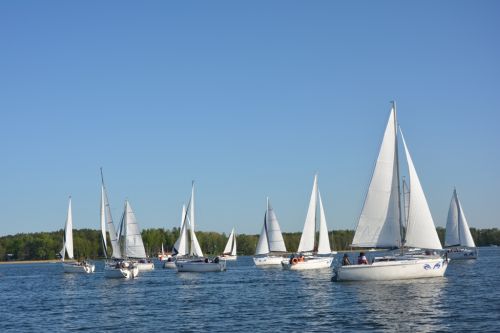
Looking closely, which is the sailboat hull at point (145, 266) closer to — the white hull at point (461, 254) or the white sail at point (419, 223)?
the white hull at point (461, 254)

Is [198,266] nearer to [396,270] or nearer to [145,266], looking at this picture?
[145,266]

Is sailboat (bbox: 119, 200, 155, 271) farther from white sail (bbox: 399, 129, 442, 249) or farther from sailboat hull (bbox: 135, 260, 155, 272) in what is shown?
white sail (bbox: 399, 129, 442, 249)

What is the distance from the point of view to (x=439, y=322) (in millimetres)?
33844

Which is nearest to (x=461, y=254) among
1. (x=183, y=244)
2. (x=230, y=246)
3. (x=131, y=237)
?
(x=183, y=244)

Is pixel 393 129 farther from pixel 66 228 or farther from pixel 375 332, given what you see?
pixel 66 228

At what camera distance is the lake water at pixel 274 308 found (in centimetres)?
3472

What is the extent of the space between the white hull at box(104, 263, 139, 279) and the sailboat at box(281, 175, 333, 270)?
756 inches

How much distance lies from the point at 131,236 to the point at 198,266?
9.02 metres

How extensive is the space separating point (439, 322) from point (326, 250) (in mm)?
62223

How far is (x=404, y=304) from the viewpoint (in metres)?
40.3

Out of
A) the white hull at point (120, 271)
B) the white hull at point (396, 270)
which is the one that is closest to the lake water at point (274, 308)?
the white hull at point (396, 270)

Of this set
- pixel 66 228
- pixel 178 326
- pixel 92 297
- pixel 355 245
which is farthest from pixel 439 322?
pixel 66 228

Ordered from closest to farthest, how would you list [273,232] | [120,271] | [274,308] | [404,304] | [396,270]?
[404,304] → [274,308] → [396,270] → [120,271] → [273,232]

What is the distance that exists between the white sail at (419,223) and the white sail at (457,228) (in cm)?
4928
